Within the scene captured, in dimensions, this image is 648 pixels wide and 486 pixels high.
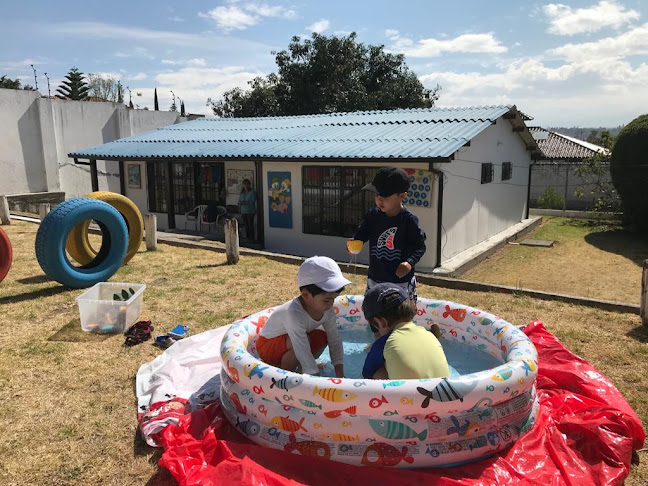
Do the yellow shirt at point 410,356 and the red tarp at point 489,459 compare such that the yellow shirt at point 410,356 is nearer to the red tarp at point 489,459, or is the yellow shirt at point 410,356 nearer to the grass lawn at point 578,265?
the red tarp at point 489,459

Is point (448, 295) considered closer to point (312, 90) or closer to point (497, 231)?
point (497, 231)

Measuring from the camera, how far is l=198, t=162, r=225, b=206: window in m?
15.5

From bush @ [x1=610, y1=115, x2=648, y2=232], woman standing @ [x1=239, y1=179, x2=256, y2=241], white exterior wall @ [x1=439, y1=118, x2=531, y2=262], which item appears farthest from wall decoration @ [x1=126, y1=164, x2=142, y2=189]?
bush @ [x1=610, y1=115, x2=648, y2=232]

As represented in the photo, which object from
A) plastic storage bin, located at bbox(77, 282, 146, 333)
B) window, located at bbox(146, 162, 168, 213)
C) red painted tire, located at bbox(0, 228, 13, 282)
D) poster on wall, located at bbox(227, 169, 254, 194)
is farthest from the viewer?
window, located at bbox(146, 162, 168, 213)

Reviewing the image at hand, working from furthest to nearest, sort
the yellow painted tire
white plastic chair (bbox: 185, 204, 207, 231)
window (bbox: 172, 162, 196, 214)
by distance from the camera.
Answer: window (bbox: 172, 162, 196, 214) < white plastic chair (bbox: 185, 204, 207, 231) < the yellow painted tire

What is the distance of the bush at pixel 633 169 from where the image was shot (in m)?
15.1

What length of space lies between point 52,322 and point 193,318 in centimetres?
175

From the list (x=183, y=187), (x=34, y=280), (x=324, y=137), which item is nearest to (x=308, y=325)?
(x=34, y=280)

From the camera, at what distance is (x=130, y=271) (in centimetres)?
937

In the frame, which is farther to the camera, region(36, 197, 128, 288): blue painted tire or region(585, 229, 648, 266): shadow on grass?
region(585, 229, 648, 266): shadow on grass

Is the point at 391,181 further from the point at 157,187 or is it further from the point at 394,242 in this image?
the point at 157,187

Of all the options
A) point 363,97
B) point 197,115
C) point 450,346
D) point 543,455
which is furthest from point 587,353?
point 197,115

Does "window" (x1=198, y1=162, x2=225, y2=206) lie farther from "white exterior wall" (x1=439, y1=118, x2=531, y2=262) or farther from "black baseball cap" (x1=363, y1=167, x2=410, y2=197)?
"black baseball cap" (x1=363, y1=167, x2=410, y2=197)

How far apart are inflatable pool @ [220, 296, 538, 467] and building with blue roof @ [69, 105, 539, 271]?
7145 millimetres
